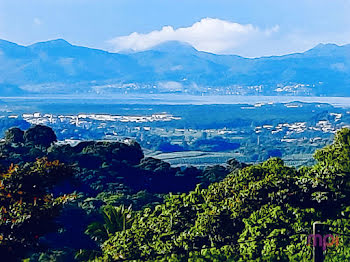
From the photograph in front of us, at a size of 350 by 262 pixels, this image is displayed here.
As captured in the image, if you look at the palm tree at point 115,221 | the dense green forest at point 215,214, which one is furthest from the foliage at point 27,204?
the palm tree at point 115,221

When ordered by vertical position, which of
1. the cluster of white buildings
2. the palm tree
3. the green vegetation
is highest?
the green vegetation

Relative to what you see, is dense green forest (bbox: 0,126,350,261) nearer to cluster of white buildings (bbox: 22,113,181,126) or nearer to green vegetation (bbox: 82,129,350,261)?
green vegetation (bbox: 82,129,350,261)

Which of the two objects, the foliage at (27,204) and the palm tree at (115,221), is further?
the palm tree at (115,221)

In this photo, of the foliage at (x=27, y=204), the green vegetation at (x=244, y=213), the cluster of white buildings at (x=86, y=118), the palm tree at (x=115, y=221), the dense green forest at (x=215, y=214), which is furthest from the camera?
the cluster of white buildings at (x=86, y=118)

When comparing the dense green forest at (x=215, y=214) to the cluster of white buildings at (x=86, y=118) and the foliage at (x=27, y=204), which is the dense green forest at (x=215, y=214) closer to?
the foliage at (x=27, y=204)

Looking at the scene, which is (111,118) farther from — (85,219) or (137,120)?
Result: (85,219)

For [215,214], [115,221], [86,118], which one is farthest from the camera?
[86,118]

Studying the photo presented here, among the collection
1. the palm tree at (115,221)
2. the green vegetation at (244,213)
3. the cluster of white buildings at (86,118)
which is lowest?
the cluster of white buildings at (86,118)

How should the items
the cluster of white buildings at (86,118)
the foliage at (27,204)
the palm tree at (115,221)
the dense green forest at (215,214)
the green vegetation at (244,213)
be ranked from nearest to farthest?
the dense green forest at (215,214), the green vegetation at (244,213), the foliage at (27,204), the palm tree at (115,221), the cluster of white buildings at (86,118)

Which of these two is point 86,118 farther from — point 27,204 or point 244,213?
point 244,213

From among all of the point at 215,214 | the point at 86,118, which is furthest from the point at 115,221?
the point at 86,118

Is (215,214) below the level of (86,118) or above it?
above

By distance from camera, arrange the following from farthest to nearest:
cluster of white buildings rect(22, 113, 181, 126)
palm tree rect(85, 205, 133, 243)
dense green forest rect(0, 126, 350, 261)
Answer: cluster of white buildings rect(22, 113, 181, 126)
palm tree rect(85, 205, 133, 243)
dense green forest rect(0, 126, 350, 261)

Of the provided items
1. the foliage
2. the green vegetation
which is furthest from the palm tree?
the foliage
